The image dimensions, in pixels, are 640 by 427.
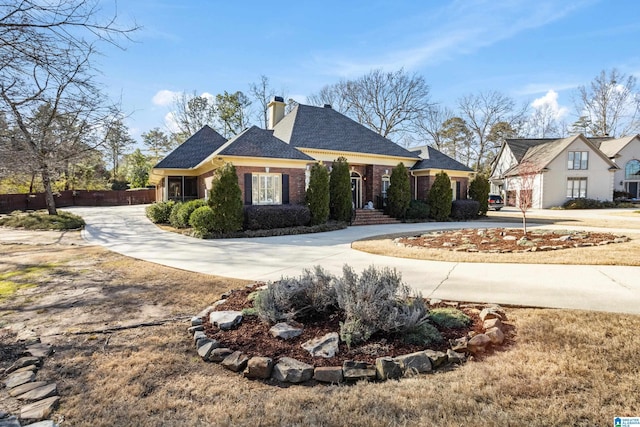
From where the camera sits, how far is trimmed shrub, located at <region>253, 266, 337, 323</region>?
152 inches

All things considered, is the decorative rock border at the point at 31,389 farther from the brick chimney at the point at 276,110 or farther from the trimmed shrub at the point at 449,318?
the brick chimney at the point at 276,110

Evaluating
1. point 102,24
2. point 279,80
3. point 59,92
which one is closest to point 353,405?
point 102,24

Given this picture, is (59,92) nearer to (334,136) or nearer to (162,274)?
(162,274)

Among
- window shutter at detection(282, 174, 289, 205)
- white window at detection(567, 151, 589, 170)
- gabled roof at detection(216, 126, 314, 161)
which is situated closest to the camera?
gabled roof at detection(216, 126, 314, 161)

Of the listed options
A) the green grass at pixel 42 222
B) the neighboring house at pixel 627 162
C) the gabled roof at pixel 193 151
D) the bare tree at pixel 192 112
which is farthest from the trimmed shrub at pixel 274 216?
the neighboring house at pixel 627 162

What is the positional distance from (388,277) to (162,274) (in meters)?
4.81

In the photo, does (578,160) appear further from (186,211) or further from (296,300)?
(296,300)

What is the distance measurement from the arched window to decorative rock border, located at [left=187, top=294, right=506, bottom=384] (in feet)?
142

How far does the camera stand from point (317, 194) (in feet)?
50.3

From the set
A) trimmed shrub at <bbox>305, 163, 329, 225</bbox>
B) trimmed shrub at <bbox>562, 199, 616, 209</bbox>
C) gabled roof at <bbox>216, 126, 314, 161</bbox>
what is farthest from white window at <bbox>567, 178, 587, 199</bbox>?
gabled roof at <bbox>216, 126, 314, 161</bbox>

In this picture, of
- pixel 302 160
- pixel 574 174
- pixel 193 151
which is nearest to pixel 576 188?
pixel 574 174

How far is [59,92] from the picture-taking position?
17.3ft

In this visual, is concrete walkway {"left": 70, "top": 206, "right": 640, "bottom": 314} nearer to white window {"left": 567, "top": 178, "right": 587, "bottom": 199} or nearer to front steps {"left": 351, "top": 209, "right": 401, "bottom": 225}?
front steps {"left": 351, "top": 209, "right": 401, "bottom": 225}

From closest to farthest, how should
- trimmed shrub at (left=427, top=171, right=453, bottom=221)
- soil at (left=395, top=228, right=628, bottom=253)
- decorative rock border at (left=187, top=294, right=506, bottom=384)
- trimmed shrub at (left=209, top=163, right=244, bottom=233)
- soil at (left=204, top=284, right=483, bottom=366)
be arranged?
decorative rock border at (left=187, top=294, right=506, bottom=384) < soil at (left=204, top=284, right=483, bottom=366) < soil at (left=395, top=228, right=628, bottom=253) < trimmed shrub at (left=209, top=163, right=244, bottom=233) < trimmed shrub at (left=427, top=171, right=453, bottom=221)
